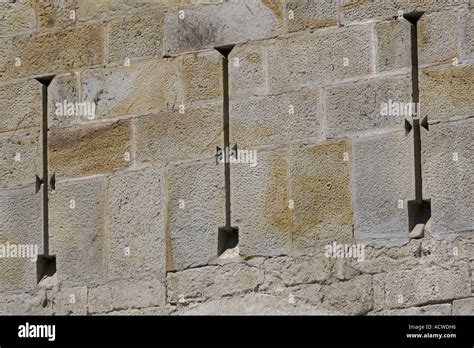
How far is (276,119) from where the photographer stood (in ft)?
33.6

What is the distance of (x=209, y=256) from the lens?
405 inches

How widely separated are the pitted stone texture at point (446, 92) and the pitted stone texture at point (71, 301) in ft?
6.49

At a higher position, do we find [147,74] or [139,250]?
[147,74]

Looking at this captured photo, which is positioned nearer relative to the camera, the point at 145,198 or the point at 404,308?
the point at 404,308

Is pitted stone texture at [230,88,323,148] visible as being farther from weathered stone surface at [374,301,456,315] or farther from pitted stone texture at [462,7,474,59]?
Result: weathered stone surface at [374,301,456,315]

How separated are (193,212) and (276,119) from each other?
0.61 m

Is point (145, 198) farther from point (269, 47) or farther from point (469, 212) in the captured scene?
point (469, 212)

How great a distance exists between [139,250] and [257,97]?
3.10ft

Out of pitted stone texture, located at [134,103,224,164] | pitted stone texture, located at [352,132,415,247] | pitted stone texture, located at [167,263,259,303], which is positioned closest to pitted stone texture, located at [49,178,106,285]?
pitted stone texture, located at [134,103,224,164]

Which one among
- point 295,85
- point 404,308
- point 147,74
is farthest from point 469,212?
point 147,74

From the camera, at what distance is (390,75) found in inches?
392

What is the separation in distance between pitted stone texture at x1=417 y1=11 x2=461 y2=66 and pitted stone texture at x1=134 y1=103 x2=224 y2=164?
1.09 meters

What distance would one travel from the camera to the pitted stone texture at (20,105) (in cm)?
1094

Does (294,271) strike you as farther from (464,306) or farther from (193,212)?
(464,306)
